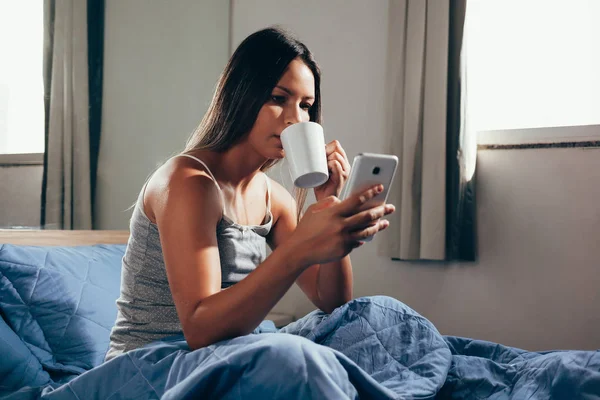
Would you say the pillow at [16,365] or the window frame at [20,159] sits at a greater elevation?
the window frame at [20,159]

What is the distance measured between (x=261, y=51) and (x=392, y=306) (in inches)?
23.5

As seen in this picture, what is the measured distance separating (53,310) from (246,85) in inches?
28.2

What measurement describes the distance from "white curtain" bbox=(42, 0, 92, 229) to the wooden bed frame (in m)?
0.03

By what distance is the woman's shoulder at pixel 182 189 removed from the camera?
1029 mm

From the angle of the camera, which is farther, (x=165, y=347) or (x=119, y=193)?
(x=119, y=193)

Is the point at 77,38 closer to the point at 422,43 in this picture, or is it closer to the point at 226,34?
the point at 226,34

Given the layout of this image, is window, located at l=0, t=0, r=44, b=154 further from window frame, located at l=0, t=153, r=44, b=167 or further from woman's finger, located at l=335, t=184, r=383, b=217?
woman's finger, located at l=335, t=184, r=383, b=217

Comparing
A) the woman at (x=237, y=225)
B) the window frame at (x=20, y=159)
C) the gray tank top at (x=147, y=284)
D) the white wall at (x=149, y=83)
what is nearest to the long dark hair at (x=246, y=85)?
the woman at (x=237, y=225)

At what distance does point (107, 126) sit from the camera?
2047mm

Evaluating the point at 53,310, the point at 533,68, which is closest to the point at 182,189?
the point at 53,310

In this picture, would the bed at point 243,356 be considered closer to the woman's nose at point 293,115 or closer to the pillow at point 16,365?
the pillow at point 16,365

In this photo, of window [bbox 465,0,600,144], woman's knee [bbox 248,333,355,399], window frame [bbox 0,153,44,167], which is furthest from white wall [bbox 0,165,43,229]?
window [bbox 465,0,600,144]

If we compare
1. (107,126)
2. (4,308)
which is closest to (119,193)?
(107,126)

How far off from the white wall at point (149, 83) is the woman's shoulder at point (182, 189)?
96 centimetres
